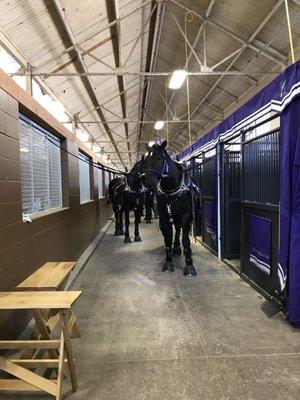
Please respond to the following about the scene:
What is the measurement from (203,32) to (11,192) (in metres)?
4.48

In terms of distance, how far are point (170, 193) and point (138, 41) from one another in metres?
2.91

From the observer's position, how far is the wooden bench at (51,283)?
2496mm

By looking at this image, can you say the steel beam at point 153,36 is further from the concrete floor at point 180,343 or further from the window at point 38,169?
the concrete floor at point 180,343

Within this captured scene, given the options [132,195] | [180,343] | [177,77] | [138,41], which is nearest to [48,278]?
[180,343]

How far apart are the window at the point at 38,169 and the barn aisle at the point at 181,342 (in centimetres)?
130

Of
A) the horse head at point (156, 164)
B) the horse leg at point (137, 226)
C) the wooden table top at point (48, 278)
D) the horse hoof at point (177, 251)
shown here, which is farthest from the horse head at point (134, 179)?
the wooden table top at point (48, 278)

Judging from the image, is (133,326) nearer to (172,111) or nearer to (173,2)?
(173,2)

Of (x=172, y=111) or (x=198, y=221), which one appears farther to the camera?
(x=172, y=111)

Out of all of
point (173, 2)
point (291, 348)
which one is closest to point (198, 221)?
point (173, 2)

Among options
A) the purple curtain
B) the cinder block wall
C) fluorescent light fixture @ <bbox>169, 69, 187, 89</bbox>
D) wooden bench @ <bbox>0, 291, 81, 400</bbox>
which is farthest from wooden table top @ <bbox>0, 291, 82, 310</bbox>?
fluorescent light fixture @ <bbox>169, 69, 187, 89</bbox>

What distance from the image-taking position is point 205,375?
7.32ft

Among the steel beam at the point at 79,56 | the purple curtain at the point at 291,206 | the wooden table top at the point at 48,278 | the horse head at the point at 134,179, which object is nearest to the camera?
the wooden table top at the point at 48,278

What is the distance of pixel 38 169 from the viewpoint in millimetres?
4039

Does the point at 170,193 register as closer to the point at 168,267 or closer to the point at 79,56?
the point at 168,267
